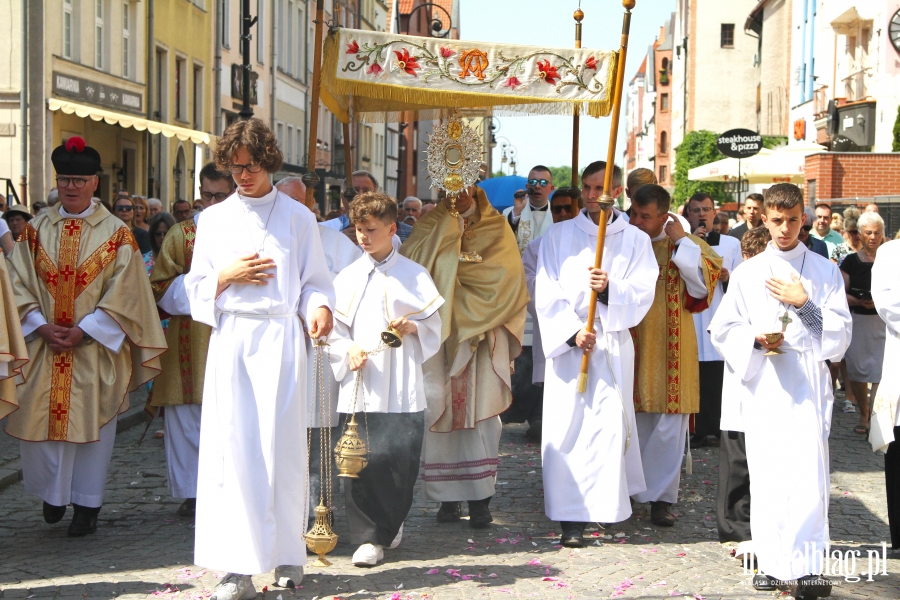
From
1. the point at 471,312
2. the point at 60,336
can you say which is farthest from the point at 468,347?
the point at 60,336

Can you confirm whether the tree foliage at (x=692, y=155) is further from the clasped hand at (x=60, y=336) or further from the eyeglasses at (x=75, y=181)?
the clasped hand at (x=60, y=336)

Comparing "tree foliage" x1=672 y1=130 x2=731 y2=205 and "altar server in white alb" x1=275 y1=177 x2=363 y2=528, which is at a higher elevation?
"tree foliage" x1=672 y1=130 x2=731 y2=205

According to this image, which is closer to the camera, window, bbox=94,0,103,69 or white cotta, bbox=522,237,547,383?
white cotta, bbox=522,237,547,383

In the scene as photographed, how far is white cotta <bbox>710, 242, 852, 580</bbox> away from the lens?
18.0 ft

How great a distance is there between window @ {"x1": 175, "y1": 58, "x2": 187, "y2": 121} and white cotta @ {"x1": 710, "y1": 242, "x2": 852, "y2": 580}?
22180 mm

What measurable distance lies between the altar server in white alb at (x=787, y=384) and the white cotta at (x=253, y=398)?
2.05 meters

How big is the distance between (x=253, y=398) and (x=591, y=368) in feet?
6.95

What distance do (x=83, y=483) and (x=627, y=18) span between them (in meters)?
4.02

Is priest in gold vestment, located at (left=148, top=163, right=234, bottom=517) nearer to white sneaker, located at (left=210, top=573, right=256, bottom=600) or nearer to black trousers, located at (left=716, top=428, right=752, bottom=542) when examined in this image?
white sneaker, located at (left=210, top=573, right=256, bottom=600)

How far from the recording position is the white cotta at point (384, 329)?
612 cm

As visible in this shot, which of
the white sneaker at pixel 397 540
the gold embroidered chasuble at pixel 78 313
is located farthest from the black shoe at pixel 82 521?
the white sneaker at pixel 397 540

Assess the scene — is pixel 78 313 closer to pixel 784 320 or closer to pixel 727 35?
pixel 784 320

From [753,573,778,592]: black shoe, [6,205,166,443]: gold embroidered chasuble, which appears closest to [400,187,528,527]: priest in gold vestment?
[6,205,166,443]: gold embroidered chasuble

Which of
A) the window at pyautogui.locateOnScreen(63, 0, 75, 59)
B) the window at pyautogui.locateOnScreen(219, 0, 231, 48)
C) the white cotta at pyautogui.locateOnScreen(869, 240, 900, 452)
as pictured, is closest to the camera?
the white cotta at pyautogui.locateOnScreen(869, 240, 900, 452)
